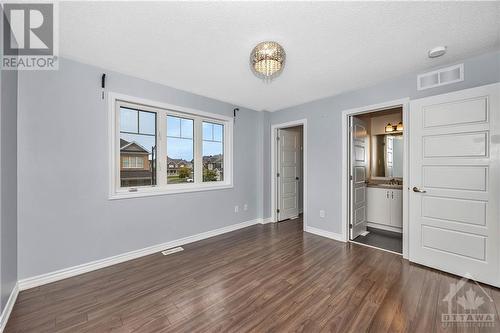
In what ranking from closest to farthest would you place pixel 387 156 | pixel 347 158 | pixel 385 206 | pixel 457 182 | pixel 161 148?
pixel 457 182
pixel 161 148
pixel 347 158
pixel 385 206
pixel 387 156

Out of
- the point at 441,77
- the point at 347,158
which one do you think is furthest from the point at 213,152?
the point at 441,77

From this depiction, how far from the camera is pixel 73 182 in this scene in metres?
2.39

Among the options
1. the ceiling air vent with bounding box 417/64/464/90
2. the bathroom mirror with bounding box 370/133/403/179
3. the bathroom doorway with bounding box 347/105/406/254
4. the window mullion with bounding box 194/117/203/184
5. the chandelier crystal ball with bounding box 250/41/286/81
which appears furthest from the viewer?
the bathroom mirror with bounding box 370/133/403/179

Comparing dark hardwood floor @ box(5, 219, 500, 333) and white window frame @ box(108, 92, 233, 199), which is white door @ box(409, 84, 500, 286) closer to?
dark hardwood floor @ box(5, 219, 500, 333)

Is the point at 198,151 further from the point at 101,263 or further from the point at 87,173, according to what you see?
the point at 101,263

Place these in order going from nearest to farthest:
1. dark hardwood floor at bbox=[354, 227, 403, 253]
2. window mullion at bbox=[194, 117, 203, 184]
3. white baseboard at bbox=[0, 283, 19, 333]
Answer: white baseboard at bbox=[0, 283, 19, 333] → dark hardwood floor at bbox=[354, 227, 403, 253] → window mullion at bbox=[194, 117, 203, 184]

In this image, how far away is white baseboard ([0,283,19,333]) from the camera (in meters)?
1.61

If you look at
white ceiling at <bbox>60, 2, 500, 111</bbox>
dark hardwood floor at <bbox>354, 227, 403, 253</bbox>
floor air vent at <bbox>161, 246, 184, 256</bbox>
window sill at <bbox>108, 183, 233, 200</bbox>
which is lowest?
floor air vent at <bbox>161, 246, 184, 256</bbox>

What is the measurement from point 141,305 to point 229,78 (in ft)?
9.30

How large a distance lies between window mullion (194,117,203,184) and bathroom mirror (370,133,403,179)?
12.0 feet

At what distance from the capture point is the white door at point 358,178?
3.52m

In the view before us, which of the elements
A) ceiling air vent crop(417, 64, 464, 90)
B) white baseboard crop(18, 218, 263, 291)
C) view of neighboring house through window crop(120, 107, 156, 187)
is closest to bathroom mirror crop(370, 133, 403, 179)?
ceiling air vent crop(417, 64, 464, 90)

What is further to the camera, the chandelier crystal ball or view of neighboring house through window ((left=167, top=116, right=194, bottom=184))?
view of neighboring house through window ((left=167, top=116, right=194, bottom=184))

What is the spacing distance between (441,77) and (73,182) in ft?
15.1
